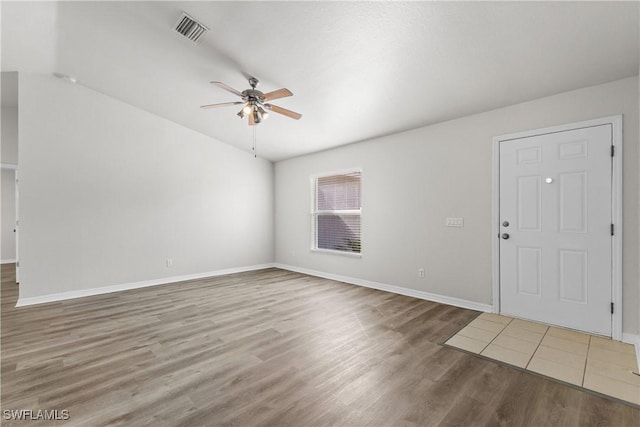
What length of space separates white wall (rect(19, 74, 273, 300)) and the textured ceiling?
580 millimetres

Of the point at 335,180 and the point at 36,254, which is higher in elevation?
the point at 335,180

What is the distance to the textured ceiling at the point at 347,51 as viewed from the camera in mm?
2186

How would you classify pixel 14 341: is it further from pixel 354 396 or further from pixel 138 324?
pixel 354 396

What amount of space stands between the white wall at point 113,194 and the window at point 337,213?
1722 mm

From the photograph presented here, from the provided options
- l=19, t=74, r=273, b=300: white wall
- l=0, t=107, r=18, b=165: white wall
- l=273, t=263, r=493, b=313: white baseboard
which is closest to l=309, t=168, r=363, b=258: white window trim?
l=273, t=263, r=493, b=313: white baseboard

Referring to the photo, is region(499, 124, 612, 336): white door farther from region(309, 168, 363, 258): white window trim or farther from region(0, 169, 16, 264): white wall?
region(0, 169, 16, 264): white wall

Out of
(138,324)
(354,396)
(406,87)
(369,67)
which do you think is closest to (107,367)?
(138,324)

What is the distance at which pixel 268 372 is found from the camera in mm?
2125

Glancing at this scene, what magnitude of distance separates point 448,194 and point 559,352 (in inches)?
82.0

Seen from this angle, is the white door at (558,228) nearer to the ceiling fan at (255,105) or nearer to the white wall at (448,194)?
the white wall at (448,194)

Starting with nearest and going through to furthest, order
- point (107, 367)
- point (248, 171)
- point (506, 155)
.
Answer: point (107, 367), point (506, 155), point (248, 171)

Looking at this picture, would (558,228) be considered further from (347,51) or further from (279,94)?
(279,94)

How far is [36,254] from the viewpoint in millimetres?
3854

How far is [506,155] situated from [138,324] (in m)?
4.77
